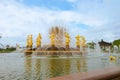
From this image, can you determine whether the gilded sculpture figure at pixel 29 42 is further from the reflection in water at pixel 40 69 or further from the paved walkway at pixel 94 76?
the paved walkway at pixel 94 76

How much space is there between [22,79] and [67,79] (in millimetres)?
6679

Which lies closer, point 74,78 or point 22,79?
point 74,78

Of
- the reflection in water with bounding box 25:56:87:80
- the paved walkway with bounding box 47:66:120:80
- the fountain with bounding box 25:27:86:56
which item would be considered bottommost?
the reflection in water with bounding box 25:56:87:80

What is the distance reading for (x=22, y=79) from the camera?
8930 mm

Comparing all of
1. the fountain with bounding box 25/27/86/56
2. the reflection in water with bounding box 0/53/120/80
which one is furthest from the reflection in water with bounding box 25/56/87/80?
the fountain with bounding box 25/27/86/56

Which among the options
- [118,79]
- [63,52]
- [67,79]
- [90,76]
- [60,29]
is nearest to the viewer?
[67,79]

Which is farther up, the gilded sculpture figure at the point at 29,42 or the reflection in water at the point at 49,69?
the gilded sculpture figure at the point at 29,42

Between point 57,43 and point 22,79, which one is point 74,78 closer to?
point 22,79

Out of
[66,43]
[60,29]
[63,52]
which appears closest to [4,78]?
[63,52]

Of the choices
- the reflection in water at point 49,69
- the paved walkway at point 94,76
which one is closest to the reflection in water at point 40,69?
the reflection in water at point 49,69

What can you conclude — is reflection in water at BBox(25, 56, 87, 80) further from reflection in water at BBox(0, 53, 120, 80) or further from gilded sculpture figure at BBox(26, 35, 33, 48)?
gilded sculpture figure at BBox(26, 35, 33, 48)

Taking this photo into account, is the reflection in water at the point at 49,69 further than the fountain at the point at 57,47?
No

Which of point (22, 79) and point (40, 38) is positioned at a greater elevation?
point (40, 38)

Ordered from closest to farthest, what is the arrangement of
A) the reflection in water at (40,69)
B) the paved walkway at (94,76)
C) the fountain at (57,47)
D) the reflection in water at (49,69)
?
the paved walkway at (94,76) → the reflection in water at (40,69) → the reflection in water at (49,69) → the fountain at (57,47)
